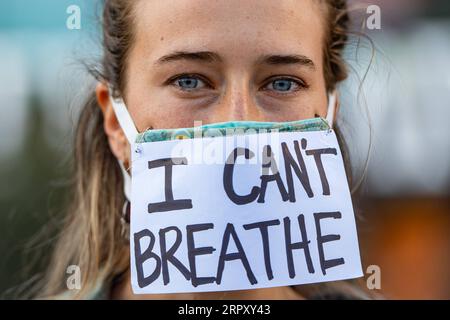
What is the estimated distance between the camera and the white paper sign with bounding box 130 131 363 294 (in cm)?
254

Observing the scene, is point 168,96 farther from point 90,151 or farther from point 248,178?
point 90,151

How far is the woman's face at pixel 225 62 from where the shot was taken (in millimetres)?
2666

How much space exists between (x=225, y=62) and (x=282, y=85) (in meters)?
0.26

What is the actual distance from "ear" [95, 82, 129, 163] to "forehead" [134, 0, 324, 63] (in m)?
0.45

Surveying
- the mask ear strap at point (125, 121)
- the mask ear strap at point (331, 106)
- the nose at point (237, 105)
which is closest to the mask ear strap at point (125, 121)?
the mask ear strap at point (125, 121)

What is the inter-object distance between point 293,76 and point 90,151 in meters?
→ 1.21

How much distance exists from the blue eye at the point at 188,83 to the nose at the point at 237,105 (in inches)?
4.3

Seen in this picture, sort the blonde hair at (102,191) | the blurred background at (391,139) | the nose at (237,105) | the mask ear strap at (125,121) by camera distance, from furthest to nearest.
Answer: the blurred background at (391,139), the blonde hair at (102,191), the mask ear strap at (125,121), the nose at (237,105)

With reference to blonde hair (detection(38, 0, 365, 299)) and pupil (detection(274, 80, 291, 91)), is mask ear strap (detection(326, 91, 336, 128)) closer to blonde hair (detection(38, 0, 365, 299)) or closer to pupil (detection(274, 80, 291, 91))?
blonde hair (detection(38, 0, 365, 299))

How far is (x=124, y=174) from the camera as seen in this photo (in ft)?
10.5

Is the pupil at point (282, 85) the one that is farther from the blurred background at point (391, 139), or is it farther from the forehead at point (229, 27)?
the blurred background at point (391, 139)

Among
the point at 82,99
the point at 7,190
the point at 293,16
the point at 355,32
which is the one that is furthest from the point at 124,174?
the point at 7,190

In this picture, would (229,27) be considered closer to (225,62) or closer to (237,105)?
(225,62)

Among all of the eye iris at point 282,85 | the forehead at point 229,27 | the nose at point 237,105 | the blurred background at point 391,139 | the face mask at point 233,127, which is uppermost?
the blurred background at point 391,139
